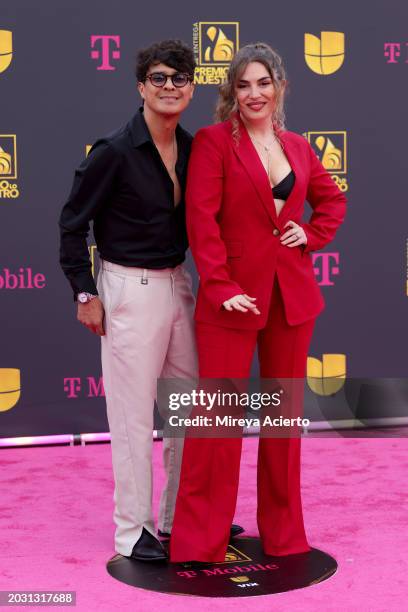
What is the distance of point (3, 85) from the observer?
4223mm

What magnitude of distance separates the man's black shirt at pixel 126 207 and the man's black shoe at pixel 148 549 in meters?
0.73

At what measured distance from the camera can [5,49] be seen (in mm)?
4195

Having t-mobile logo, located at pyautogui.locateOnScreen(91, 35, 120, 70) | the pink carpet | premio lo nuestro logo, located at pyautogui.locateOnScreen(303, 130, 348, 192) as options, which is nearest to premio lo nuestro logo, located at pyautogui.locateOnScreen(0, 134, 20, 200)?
t-mobile logo, located at pyautogui.locateOnScreen(91, 35, 120, 70)

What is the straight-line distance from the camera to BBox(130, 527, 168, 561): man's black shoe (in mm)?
2964

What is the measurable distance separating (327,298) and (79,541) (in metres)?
1.83

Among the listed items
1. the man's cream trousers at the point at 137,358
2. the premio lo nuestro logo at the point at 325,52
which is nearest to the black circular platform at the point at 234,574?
the man's cream trousers at the point at 137,358

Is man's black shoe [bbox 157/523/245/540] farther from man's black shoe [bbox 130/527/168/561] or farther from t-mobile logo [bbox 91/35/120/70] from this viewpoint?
t-mobile logo [bbox 91/35/120/70]

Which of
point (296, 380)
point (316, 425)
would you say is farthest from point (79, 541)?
point (316, 425)

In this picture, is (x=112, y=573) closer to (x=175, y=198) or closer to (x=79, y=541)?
(x=79, y=541)

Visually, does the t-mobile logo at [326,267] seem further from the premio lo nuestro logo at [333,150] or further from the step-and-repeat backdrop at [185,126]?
the premio lo nuestro logo at [333,150]

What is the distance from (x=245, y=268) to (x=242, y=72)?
1.76ft

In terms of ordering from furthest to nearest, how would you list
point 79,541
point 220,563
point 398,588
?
point 79,541, point 220,563, point 398,588

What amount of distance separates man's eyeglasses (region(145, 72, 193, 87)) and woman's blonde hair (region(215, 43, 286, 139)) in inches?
5.0

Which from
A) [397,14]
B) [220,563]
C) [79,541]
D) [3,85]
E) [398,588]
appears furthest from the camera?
[397,14]
